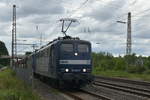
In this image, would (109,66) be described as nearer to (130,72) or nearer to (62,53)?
(130,72)

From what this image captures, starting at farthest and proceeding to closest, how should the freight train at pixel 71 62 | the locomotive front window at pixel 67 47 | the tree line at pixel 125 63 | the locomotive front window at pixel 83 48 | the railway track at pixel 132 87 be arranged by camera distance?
the tree line at pixel 125 63 → the locomotive front window at pixel 83 48 → the locomotive front window at pixel 67 47 → the freight train at pixel 71 62 → the railway track at pixel 132 87

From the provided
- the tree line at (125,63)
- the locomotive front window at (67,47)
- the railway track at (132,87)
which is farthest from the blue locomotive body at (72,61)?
the tree line at (125,63)

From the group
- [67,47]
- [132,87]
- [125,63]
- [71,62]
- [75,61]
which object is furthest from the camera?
[125,63]

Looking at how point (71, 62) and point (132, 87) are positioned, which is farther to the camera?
point (132, 87)

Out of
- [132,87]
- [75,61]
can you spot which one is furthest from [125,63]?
[75,61]

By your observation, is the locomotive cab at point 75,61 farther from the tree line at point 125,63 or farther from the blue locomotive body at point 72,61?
the tree line at point 125,63

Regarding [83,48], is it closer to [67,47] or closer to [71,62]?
[67,47]

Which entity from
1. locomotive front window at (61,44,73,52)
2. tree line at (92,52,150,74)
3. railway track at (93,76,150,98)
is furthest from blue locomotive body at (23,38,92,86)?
tree line at (92,52,150,74)

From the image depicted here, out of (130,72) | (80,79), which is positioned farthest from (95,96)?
(130,72)

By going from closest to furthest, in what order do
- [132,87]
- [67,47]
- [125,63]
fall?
[67,47]
[132,87]
[125,63]

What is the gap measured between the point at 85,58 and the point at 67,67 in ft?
4.28

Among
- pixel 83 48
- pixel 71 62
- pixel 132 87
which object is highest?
pixel 83 48

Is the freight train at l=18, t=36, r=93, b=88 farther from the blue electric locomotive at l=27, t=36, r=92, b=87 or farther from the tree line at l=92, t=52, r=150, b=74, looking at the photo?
the tree line at l=92, t=52, r=150, b=74

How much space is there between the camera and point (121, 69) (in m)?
63.0
